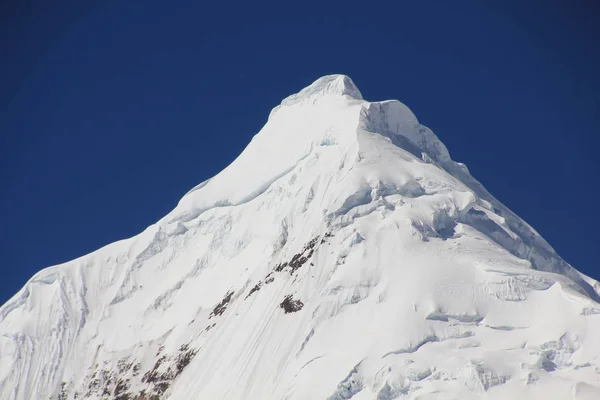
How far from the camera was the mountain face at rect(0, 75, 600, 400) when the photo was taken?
8950cm

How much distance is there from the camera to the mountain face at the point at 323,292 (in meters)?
89.5

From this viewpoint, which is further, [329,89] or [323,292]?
[329,89]

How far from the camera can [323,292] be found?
10125cm

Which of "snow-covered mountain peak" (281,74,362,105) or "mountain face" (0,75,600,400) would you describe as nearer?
"mountain face" (0,75,600,400)

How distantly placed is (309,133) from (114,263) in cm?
3683

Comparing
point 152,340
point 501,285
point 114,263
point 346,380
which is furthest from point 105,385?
point 501,285

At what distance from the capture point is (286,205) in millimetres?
126312

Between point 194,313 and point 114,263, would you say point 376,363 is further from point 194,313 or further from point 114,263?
point 114,263

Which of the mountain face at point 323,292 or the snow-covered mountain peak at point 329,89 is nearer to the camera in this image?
the mountain face at point 323,292

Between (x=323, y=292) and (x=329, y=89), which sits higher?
(x=329, y=89)

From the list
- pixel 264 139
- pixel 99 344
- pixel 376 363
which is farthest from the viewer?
pixel 264 139

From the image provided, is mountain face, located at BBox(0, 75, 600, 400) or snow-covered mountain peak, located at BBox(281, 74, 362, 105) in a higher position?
snow-covered mountain peak, located at BBox(281, 74, 362, 105)

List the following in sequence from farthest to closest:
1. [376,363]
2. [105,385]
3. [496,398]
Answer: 1. [105,385]
2. [376,363]
3. [496,398]

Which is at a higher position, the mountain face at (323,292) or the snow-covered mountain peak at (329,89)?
the snow-covered mountain peak at (329,89)
